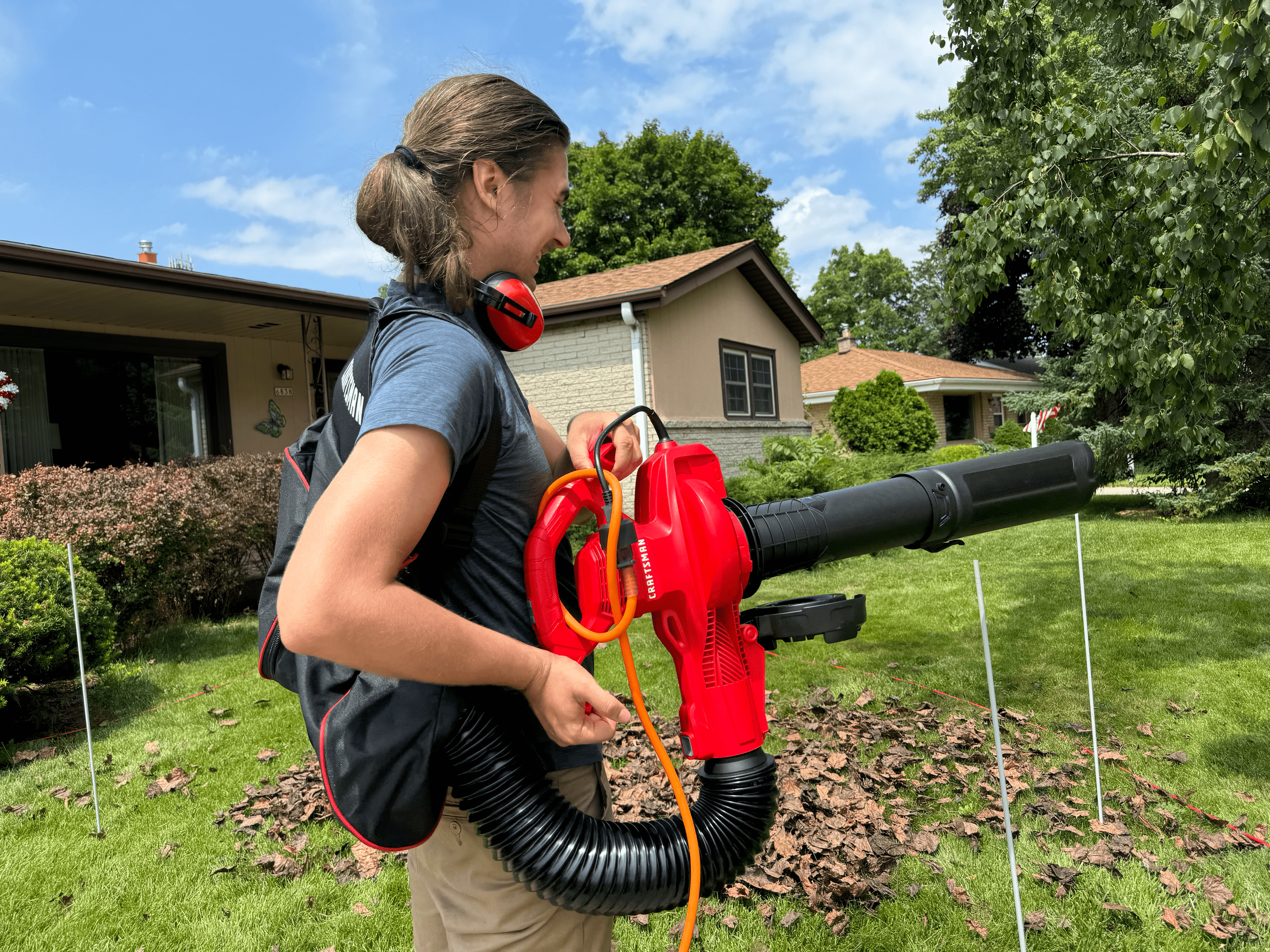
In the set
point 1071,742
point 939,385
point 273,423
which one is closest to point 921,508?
point 1071,742

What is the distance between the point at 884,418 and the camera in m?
18.8

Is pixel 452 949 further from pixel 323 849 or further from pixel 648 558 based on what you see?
pixel 323 849

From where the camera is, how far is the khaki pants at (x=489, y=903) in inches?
46.4

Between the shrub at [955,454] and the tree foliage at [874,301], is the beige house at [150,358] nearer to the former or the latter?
the shrub at [955,454]

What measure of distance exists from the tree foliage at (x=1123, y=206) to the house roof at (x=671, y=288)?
6367 mm

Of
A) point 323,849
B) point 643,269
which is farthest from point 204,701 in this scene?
point 643,269

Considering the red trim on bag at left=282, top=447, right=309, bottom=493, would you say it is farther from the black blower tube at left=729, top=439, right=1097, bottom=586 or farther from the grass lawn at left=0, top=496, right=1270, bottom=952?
the grass lawn at left=0, top=496, right=1270, bottom=952

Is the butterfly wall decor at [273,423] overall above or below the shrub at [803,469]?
above

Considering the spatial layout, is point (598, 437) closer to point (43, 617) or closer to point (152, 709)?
point (43, 617)

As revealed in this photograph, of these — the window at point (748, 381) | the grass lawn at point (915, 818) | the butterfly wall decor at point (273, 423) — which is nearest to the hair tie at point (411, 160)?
the grass lawn at point (915, 818)

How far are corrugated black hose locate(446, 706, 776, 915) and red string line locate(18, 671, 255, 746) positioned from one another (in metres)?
5.01

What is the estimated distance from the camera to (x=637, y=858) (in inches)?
44.2

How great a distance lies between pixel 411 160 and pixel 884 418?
1870 centimetres

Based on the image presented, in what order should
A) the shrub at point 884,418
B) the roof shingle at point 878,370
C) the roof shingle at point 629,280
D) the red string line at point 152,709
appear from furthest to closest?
the roof shingle at point 878,370, the shrub at point 884,418, the roof shingle at point 629,280, the red string line at point 152,709
